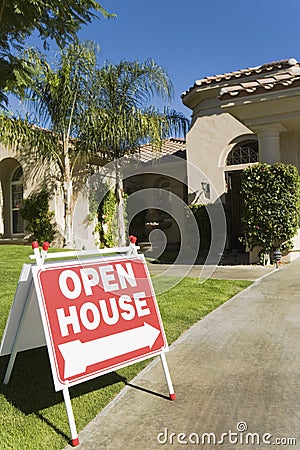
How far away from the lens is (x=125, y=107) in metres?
15.4

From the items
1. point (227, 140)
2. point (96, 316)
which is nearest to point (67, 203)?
point (227, 140)

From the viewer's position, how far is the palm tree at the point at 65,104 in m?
15.0

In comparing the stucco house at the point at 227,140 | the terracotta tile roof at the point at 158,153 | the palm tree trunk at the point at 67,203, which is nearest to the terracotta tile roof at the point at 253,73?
the stucco house at the point at 227,140

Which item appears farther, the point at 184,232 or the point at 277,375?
the point at 184,232

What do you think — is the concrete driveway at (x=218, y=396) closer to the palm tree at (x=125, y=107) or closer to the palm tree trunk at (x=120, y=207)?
the palm tree at (x=125, y=107)

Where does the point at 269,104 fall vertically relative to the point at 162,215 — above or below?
above

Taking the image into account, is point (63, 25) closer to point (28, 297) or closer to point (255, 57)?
point (28, 297)

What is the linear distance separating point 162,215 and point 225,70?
6.59 m

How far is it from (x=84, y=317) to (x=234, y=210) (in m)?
11.8

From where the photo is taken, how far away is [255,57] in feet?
53.2

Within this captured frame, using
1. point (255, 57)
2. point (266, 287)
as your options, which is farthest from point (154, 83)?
point (266, 287)

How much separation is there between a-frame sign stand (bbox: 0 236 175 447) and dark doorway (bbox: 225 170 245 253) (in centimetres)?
1080

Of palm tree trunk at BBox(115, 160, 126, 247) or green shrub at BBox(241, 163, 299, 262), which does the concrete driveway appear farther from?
palm tree trunk at BBox(115, 160, 126, 247)

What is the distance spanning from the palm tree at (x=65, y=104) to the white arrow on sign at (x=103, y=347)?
41.9 feet
